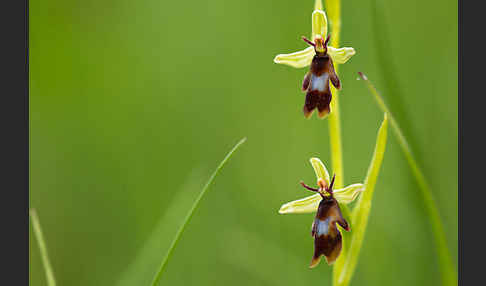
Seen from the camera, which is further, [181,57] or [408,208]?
[181,57]

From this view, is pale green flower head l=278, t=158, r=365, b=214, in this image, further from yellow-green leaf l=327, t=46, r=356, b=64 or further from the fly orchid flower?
yellow-green leaf l=327, t=46, r=356, b=64

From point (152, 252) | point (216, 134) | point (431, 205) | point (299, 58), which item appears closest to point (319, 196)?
point (431, 205)

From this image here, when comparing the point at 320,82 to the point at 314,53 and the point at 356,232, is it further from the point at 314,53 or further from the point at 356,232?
the point at 356,232

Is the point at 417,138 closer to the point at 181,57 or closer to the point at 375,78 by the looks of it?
the point at 375,78

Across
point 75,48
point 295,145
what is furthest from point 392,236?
point 75,48

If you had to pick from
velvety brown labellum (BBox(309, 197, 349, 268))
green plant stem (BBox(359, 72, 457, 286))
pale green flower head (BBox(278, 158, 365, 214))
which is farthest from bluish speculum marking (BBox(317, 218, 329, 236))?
green plant stem (BBox(359, 72, 457, 286))
